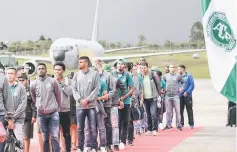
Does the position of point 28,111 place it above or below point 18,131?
above

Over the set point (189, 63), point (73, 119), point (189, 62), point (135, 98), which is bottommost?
point (73, 119)

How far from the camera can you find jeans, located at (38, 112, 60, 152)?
12.1 metres

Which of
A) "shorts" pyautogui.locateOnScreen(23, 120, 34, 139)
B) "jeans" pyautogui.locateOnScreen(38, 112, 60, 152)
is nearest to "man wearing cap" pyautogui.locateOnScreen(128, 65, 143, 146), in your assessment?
"shorts" pyautogui.locateOnScreen(23, 120, 34, 139)

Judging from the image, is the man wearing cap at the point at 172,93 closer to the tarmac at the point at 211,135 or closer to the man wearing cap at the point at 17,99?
the tarmac at the point at 211,135

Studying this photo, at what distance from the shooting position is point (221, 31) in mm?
6516

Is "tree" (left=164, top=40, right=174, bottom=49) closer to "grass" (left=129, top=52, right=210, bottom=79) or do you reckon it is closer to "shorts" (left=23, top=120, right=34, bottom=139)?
"grass" (left=129, top=52, right=210, bottom=79)

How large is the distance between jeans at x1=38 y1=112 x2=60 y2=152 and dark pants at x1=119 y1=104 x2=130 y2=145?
9.38ft

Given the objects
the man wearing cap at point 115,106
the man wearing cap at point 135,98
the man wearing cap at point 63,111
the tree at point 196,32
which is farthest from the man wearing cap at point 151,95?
the tree at point 196,32

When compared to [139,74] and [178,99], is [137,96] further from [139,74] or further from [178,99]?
[178,99]

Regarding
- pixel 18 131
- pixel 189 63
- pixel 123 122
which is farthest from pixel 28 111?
pixel 189 63

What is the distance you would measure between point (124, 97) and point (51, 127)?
281 cm

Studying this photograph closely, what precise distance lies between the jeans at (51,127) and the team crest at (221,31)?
5.97m

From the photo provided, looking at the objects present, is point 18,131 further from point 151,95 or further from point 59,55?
point 59,55

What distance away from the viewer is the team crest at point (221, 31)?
255 inches
